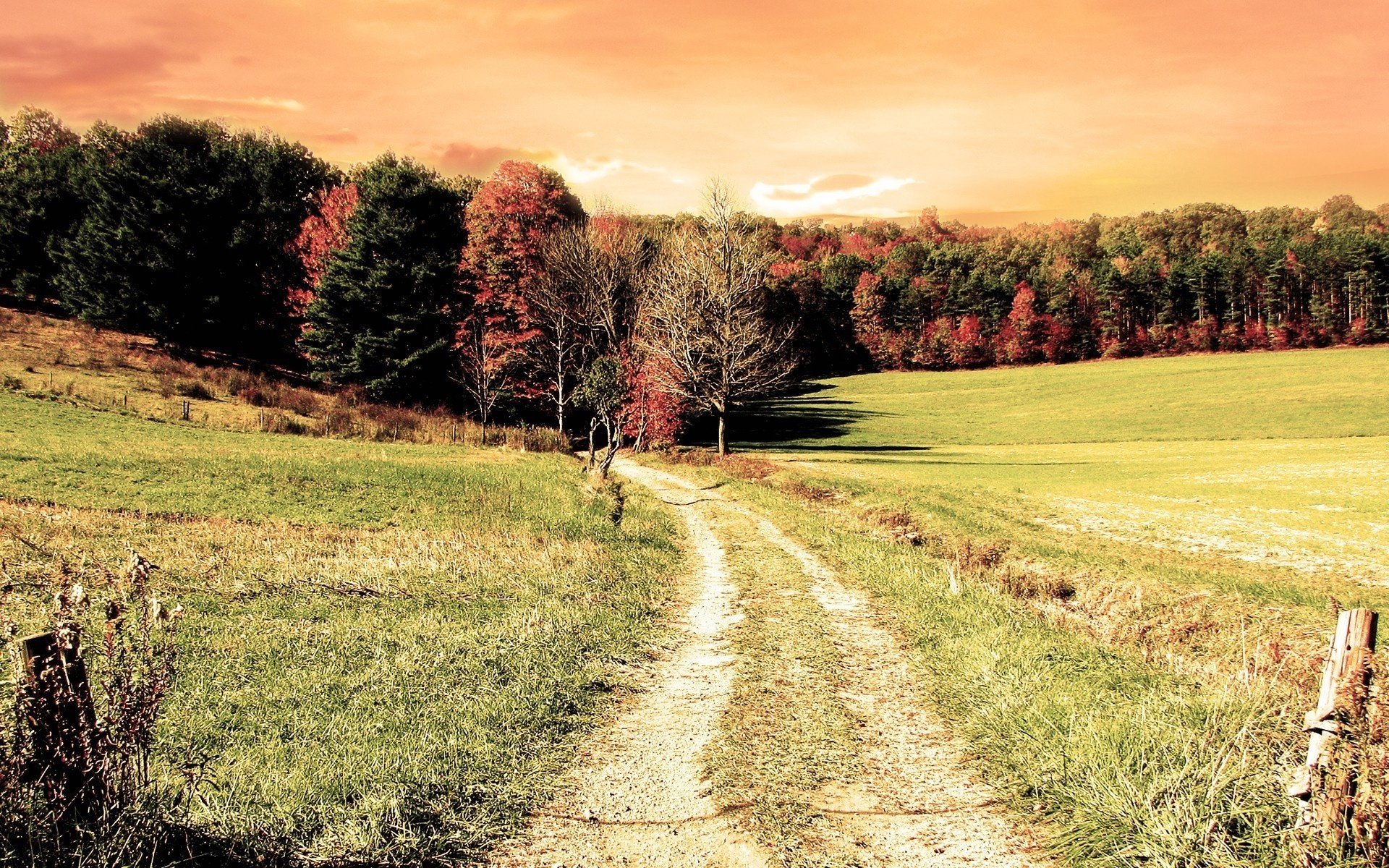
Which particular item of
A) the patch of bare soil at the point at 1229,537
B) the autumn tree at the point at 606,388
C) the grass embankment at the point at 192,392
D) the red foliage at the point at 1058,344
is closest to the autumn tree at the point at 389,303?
the grass embankment at the point at 192,392

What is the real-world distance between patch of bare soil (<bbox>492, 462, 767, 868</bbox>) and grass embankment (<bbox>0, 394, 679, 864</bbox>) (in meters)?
0.37

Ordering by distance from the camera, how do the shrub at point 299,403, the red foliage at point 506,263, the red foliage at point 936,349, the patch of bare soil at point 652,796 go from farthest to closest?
1. the red foliage at point 936,349
2. the red foliage at point 506,263
3. the shrub at point 299,403
4. the patch of bare soil at point 652,796

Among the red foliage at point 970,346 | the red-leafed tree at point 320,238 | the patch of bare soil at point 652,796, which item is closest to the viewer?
the patch of bare soil at point 652,796

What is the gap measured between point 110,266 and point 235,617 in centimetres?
5028

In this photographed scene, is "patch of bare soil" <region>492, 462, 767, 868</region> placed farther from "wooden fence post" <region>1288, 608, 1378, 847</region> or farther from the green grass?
the green grass

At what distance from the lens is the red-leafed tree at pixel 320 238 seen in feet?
172

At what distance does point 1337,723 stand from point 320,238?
62088mm

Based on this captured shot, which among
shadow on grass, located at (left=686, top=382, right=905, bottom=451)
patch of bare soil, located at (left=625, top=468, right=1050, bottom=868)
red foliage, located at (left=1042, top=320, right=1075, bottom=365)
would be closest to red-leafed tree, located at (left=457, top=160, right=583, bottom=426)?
shadow on grass, located at (left=686, top=382, right=905, bottom=451)

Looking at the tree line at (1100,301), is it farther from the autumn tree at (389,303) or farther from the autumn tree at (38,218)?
the autumn tree at (38,218)

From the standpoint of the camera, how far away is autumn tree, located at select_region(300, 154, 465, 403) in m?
44.7

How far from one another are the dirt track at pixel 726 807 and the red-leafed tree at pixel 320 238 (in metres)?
53.9

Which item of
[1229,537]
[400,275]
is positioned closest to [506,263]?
[400,275]

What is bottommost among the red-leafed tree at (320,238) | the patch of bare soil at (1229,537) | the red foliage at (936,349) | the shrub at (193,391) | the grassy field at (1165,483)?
the patch of bare soil at (1229,537)

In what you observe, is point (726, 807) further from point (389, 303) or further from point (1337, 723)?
point (389, 303)
